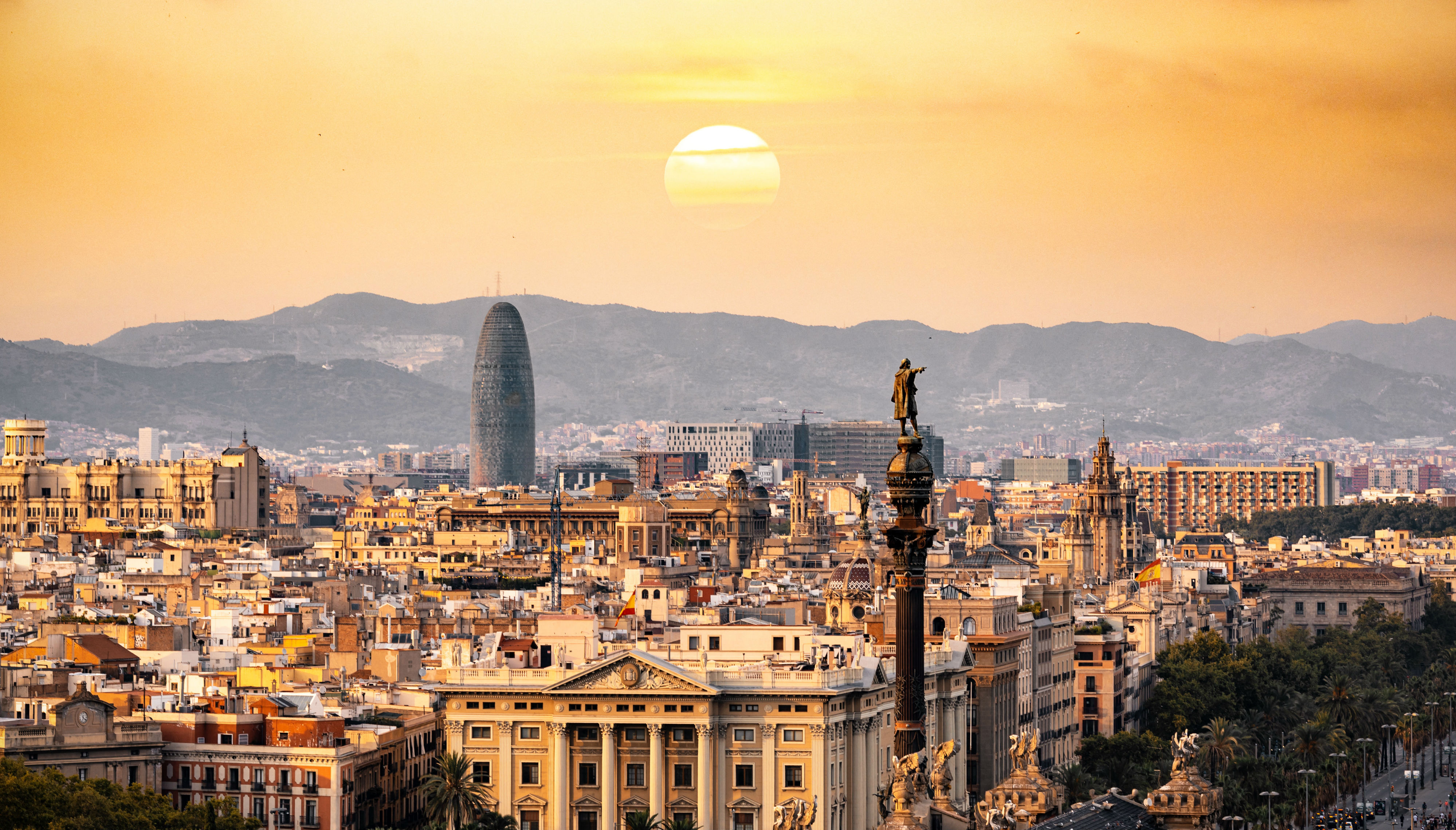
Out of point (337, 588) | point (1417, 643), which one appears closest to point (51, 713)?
point (337, 588)

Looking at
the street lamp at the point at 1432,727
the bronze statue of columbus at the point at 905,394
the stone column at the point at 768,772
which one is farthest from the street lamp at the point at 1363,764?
the bronze statue of columbus at the point at 905,394

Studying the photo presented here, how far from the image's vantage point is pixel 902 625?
44781mm

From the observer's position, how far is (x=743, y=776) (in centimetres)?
8631

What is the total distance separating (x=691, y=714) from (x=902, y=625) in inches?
1638

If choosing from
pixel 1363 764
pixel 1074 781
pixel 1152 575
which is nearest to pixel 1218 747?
pixel 1363 764

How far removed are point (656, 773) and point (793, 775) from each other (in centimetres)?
388

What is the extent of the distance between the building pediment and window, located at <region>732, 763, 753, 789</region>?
246 centimetres

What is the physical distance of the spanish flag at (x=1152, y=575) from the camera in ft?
605

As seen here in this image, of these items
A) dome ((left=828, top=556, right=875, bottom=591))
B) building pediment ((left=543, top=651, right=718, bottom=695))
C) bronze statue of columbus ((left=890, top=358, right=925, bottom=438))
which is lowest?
building pediment ((left=543, top=651, right=718, bottom=695))

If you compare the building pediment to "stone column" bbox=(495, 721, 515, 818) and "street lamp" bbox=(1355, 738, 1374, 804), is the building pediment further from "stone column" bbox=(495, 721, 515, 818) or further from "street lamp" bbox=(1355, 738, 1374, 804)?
"street lamp" bbox=(1355, 738, 1374, 804)

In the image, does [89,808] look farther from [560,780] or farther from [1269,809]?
[1269,809]

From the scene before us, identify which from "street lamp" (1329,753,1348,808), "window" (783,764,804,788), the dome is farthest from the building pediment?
the dome

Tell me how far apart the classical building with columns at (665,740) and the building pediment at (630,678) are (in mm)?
33

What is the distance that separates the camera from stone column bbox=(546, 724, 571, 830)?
85.9 m
